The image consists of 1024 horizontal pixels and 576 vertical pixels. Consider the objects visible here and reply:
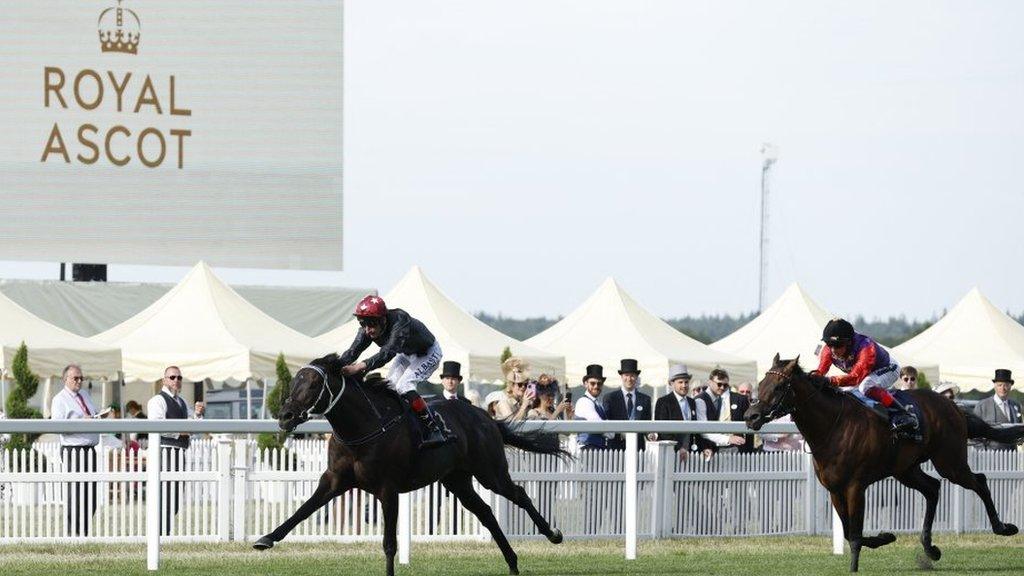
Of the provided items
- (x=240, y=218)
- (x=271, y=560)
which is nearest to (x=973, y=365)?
(x=240, y=218)

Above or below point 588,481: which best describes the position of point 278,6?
above

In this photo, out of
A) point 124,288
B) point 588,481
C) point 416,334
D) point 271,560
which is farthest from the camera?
point 124,288

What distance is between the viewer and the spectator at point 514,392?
15.4 m

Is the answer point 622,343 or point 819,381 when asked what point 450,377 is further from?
point 622,343

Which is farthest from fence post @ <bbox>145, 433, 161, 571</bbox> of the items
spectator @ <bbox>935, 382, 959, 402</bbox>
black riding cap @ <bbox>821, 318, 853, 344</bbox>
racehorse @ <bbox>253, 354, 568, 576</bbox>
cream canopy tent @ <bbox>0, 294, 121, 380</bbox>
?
cream canopy tent @ <bbox>0, 294, 121, 380</bbox>

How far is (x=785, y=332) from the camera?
29.4m

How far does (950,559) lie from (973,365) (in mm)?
15515

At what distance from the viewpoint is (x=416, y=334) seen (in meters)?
11.4

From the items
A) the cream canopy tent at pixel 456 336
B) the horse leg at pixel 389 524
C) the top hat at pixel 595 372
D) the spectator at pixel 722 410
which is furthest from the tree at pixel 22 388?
the horse leg at pixel 389 524

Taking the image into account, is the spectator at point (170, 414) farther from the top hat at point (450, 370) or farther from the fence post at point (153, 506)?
the top hat at point (450, 370)

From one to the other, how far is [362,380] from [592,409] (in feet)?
16.2

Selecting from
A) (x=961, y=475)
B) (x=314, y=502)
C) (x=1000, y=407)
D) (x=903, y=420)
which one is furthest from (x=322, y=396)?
(x=1000, y=407)

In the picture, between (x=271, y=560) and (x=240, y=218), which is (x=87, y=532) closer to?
(x=271, y=560)

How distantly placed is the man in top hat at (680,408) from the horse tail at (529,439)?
9.93 ft
